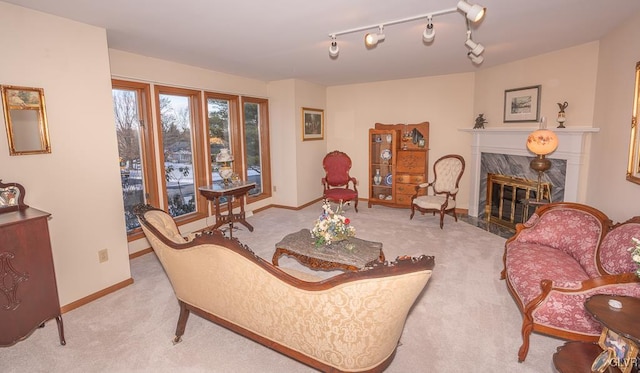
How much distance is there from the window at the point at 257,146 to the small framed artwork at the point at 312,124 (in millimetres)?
728

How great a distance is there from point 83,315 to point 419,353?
9.23 ft

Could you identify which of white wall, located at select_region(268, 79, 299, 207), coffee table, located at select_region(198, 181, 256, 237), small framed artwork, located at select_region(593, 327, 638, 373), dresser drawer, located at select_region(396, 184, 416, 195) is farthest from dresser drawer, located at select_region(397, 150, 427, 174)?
small framed artwork, located at select_region(593, 327, 638, 373)

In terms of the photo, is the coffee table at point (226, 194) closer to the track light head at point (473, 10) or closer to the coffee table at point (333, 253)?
the coffee table at point (333, 253)

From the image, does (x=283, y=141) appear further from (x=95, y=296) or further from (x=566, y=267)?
(x=566, y=267)

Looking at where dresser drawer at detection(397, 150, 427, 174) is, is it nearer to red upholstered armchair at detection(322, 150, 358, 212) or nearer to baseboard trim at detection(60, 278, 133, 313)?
red upholstered armchair at detection(322, 150, 358, 212)

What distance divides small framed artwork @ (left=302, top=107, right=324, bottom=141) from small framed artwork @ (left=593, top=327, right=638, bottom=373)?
541 centimetres

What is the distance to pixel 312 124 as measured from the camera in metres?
6.79

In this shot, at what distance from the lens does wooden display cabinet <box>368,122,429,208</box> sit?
20.4 feet

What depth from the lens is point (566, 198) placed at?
13.9 feet

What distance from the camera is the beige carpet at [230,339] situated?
2.23m

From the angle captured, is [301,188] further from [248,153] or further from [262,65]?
[262,65]

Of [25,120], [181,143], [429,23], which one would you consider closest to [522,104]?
[429,23]

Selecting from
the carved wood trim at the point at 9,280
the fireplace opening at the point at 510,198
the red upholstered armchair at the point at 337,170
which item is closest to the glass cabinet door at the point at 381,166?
the red upholstered armchair at the point at 337,170

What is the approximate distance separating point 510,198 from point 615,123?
2.02 metres
